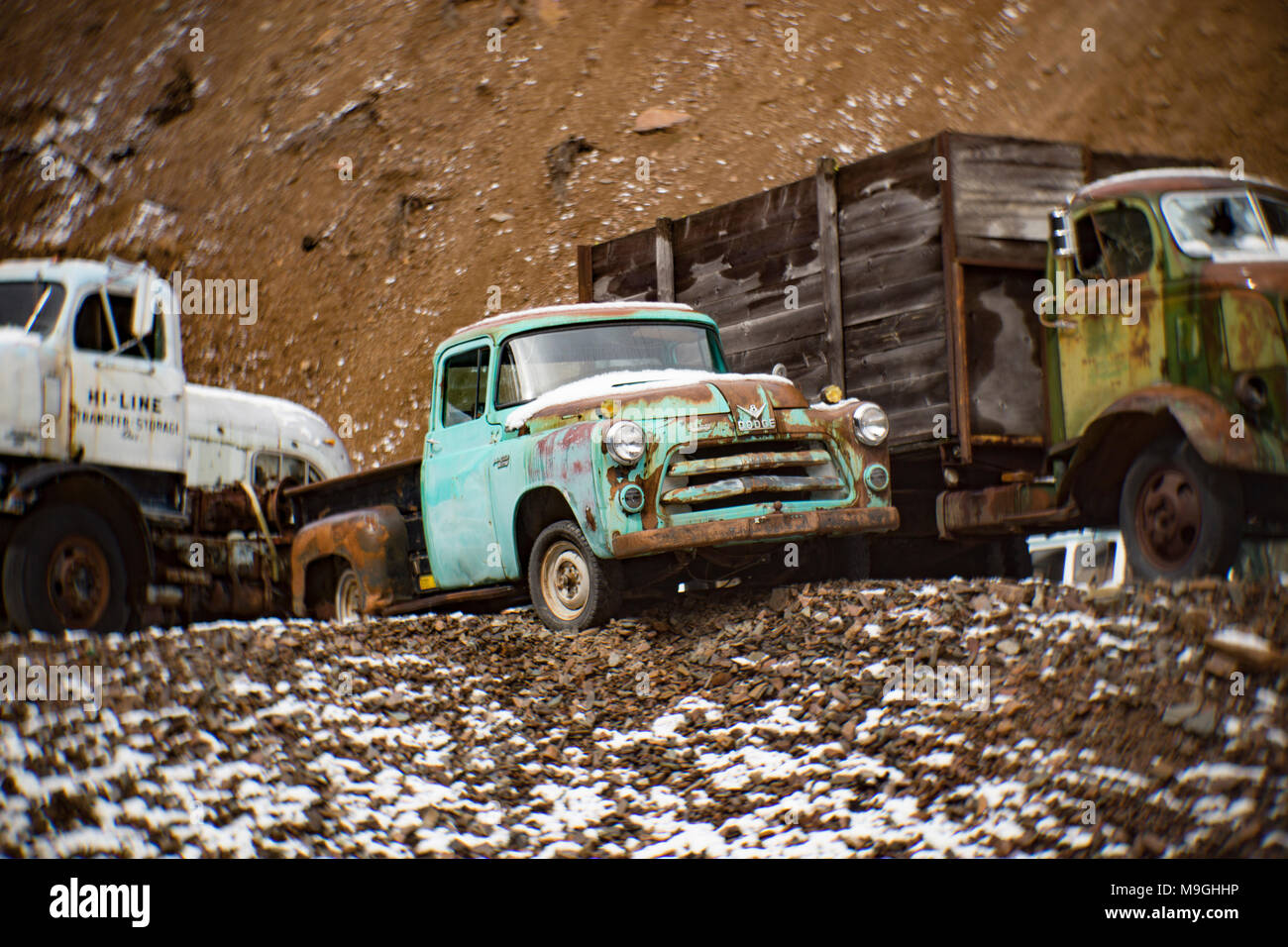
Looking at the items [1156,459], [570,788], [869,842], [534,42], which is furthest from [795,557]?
[534,42]

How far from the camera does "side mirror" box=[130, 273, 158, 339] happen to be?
25.1 ft

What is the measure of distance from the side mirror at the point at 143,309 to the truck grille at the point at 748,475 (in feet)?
11.9

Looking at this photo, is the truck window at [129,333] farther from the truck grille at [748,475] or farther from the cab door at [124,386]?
the truck grille at [748,475]

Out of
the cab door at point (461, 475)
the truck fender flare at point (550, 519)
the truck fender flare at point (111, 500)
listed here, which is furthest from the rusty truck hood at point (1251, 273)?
the truck fender flare at point (111, 500)

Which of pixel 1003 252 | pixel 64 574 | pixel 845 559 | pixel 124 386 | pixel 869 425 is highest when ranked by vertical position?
pixel 1003 252

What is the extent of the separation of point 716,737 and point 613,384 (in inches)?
89.2

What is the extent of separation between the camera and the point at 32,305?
23.9ft

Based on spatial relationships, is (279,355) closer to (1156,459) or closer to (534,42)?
(534,42)

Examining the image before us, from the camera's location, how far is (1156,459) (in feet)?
20.7

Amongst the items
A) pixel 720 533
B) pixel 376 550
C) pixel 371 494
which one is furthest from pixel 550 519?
pixel 371 494

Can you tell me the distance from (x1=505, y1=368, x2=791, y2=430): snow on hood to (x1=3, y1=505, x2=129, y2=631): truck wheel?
2343 mm

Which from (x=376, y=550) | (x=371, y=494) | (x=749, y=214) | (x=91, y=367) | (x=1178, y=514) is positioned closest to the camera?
(x=1178, y=514)

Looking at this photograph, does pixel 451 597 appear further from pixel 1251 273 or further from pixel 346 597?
pixel 1251 273

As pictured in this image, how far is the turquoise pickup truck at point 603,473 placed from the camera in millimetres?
6266
